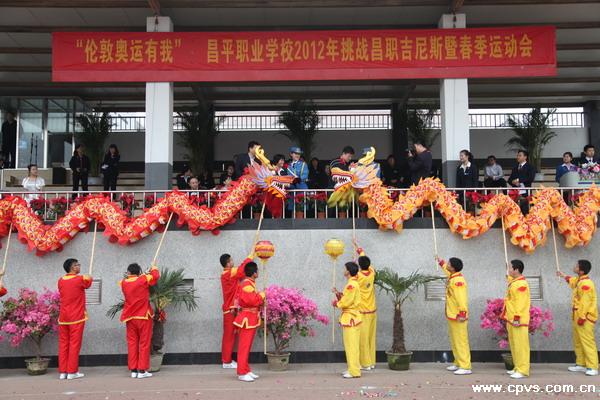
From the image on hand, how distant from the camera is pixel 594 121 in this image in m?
17.0

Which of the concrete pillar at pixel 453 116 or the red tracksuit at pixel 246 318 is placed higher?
the concrete pillar at pixel 453 116

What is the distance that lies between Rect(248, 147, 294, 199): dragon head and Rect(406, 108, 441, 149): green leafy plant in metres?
7.18

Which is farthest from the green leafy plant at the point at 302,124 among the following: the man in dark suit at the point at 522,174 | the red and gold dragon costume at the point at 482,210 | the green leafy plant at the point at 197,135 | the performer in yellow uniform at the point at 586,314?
the performer in yellow uniform at the point at 586,314

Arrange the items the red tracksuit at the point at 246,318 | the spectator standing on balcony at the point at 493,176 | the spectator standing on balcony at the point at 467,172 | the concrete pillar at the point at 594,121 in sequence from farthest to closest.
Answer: the concrete pillar at the point at 594,121
the spectator standing on balcony at the point at 493,176
the spectator standing on balcony at the point at 467,172
the red tracksuit at the point at 246,318

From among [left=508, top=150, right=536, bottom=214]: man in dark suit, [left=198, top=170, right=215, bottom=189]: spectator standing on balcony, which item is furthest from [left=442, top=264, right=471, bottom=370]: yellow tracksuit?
[left=198, top=170, right=215, bottom=189]: spectator standing on balcony

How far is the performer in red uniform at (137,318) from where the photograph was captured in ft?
25.6

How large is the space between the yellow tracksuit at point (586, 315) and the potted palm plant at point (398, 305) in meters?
1.71

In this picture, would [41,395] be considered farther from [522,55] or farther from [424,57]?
[522,55]

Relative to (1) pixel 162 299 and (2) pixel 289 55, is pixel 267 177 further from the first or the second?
(2) pixel 289 55

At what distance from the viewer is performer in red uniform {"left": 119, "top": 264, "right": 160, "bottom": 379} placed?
25.6 ft

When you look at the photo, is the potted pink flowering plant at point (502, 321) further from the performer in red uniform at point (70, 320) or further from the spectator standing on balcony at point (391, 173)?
the performer in red uniform at point (70, 320)

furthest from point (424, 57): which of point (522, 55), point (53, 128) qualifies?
point (53, 128)

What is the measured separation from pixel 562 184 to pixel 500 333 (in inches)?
125

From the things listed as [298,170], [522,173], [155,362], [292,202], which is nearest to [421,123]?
[522,173]
